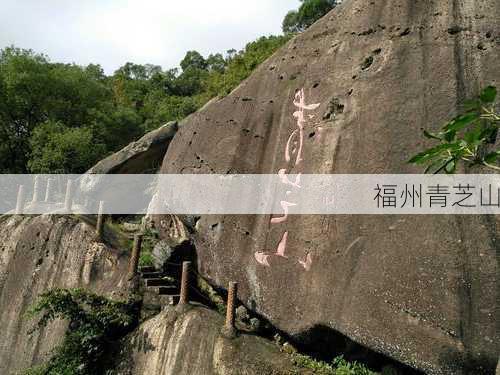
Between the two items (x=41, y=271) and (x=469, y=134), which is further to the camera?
(x=41, y=271)

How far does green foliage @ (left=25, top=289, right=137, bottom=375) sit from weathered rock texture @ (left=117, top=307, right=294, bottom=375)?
37 centimetres

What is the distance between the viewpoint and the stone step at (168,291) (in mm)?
7052

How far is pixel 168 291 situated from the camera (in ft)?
23.6

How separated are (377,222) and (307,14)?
2499cm

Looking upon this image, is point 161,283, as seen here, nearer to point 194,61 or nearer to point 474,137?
point 474,137

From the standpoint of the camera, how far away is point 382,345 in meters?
4.30

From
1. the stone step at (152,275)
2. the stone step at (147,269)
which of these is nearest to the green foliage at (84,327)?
the stone step at (152,275)

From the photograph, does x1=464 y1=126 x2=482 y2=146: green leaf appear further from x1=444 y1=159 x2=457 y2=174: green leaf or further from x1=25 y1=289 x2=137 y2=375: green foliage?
x1=25 y1=289 x2=137 y2=375: green foliage

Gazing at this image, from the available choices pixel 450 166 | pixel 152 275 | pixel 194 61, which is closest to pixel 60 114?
pixel 152 275

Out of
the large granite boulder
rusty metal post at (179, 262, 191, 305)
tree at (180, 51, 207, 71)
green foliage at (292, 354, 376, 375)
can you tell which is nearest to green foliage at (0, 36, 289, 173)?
the large granite boulder

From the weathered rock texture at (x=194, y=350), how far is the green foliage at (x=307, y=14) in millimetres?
22989

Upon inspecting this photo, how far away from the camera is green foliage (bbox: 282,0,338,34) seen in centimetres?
2630

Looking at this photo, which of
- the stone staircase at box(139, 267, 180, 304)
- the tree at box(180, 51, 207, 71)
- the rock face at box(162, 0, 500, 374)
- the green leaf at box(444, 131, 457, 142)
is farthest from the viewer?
the tree at box(180, 51, 207, 71)

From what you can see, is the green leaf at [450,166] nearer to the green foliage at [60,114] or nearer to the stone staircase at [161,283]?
the stone staircase at [161,283]
